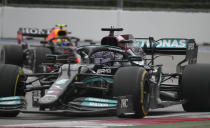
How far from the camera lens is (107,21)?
25500 mm

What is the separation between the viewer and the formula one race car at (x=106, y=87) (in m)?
8.45

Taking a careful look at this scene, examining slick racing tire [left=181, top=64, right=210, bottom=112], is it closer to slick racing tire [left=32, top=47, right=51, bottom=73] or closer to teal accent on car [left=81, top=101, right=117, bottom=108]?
teal accent on car [left=81, top=101, right=117, bottom=108]

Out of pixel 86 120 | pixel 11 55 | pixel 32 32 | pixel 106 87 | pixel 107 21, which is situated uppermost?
pixel 107 21

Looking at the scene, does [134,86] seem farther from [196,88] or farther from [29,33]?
[29,33]

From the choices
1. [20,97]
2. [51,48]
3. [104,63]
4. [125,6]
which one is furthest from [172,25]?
[20,97]

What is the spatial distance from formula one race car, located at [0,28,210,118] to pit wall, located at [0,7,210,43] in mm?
11996

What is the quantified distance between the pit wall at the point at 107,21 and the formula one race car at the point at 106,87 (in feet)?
39.4

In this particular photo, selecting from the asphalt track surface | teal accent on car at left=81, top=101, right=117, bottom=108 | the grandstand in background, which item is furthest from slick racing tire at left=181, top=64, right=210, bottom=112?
the grandstand in background

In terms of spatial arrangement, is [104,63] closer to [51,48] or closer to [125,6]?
[51,48]

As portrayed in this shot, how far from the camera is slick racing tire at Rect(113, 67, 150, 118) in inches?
331

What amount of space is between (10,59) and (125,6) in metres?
6.69

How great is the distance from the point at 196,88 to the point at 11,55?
1116 centimetres

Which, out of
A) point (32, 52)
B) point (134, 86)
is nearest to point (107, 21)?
point (32, 52)

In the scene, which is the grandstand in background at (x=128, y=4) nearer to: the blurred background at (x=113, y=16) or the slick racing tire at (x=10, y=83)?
the blurred background at (x=113, y=16)
